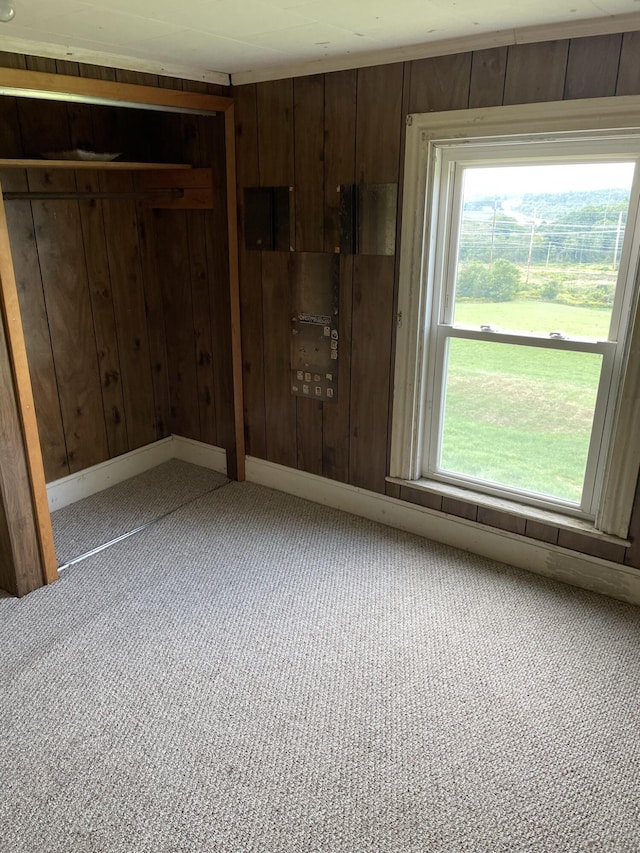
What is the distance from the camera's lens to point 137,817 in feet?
5.36

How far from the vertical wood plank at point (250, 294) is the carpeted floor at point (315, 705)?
84 cm

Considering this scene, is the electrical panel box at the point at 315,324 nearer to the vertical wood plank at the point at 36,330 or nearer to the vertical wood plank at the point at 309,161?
the vertical wood plank at the point at 309,161

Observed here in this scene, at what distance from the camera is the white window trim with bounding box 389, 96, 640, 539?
2205 mm

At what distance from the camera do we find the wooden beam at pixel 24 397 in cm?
229

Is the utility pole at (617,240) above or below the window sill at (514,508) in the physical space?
above

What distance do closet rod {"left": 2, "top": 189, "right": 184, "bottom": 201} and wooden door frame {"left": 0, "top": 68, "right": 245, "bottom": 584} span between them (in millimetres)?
442

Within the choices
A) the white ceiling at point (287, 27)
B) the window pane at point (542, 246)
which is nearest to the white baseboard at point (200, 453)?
the window pane at point (542, 246)

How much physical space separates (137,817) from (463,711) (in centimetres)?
102

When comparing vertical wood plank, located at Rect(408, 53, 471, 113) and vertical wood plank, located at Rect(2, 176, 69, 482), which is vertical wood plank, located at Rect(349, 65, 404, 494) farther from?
vertical wood plank, located at Rect(2, 176, 69, 482)

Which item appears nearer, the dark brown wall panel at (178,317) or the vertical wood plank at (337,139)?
the vertical wood plank at (337,139)

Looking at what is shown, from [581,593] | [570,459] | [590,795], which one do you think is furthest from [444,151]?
[590,795]

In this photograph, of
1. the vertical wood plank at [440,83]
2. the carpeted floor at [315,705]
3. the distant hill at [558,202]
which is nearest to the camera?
the carpeted floor at [315,705]

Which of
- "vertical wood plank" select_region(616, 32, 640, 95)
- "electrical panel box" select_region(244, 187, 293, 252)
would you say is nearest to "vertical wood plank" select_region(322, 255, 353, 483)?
"electrical panel box" select_region(244, 187, 293, 252)

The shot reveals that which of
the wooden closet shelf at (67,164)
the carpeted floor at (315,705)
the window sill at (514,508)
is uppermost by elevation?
the wooden closet shelf at (67,164)
